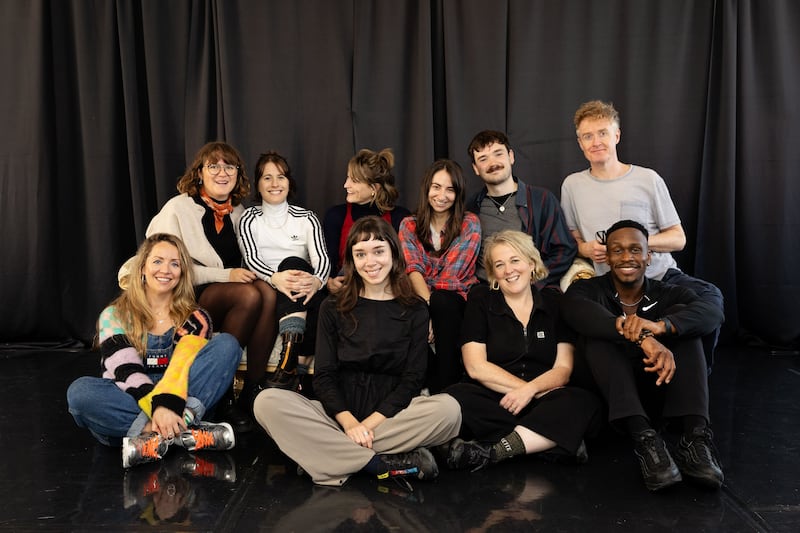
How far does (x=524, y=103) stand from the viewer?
156 inches

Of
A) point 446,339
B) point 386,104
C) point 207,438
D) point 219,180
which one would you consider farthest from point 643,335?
point 386,104

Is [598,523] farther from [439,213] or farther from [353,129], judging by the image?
[353,129]

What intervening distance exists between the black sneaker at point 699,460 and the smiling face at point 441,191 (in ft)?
4.39

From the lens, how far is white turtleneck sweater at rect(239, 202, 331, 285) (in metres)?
3.17

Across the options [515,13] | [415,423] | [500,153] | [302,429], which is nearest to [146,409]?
[302,429]

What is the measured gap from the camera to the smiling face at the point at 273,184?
3193 millimetres

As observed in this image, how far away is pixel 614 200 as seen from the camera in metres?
3.13

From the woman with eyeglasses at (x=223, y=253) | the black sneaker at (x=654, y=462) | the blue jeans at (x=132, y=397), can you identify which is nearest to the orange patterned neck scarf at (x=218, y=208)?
the woman with eyeglasses at (x=223, y=253)

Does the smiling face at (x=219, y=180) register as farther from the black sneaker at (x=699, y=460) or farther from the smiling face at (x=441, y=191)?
the black sneaker at (x=699, y=460)

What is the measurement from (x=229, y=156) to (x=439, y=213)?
1.05m

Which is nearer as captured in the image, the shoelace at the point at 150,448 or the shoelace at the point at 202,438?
the shoelace at the point at 150,448

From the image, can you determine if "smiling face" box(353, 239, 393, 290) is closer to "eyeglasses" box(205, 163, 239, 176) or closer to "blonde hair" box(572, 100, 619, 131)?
"eyeglasses" box(205, 163, 239, 176)

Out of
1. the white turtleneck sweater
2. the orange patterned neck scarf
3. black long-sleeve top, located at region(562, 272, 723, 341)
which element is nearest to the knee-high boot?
the white turtleneck sweater

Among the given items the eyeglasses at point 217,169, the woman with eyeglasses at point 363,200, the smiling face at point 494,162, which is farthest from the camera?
the woman with eyeglasses at point 363,200
